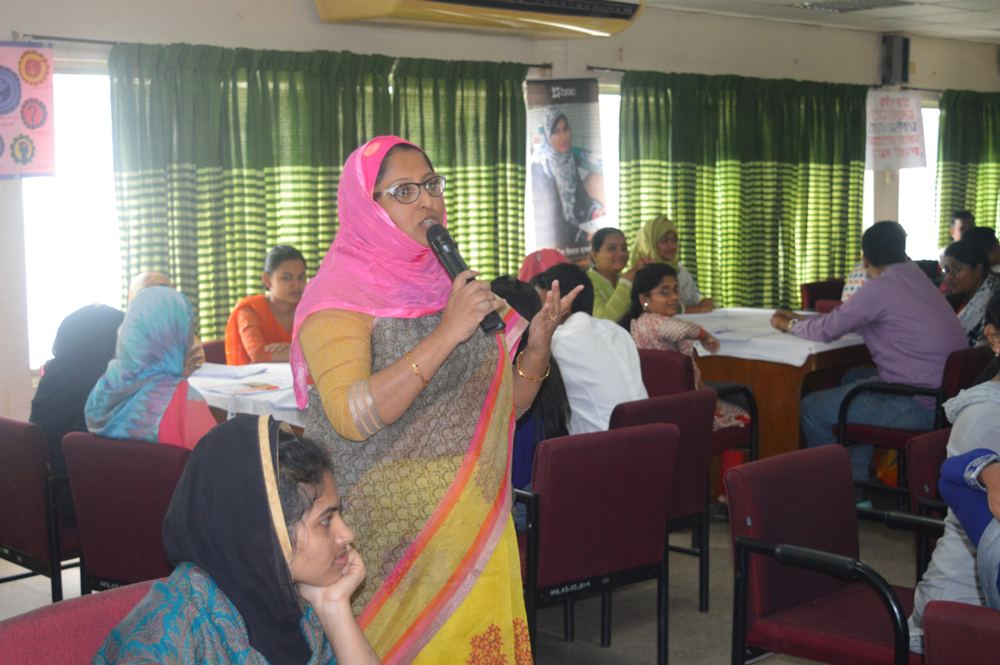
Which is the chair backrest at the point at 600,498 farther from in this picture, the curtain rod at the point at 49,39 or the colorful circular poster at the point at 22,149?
the curtain rod at the point at 49,39

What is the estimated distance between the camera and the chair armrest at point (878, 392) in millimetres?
4770

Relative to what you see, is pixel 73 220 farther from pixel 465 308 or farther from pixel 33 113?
pixel 465 308

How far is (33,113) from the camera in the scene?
17.2 feet

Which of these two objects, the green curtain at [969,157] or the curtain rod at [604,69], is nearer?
the curtain rod at [604,69]

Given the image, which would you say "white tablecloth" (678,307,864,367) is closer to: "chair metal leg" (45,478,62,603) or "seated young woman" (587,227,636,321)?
"seated young woman" (587,227,636,321)

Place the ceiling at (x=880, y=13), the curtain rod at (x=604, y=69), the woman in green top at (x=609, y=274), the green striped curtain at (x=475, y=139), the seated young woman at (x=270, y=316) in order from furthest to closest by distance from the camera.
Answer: the ceiling at (x=880, y=13), the curtain rod at (x=604, y=69), the green striped curtain at (x=475, y=139), the woman in green top at (x=609, y=274), the seated young woman at (x=270, y=316)

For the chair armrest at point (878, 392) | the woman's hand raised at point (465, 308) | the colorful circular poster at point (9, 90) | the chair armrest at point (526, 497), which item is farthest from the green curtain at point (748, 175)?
the woman's hand raised at point (465, 308)

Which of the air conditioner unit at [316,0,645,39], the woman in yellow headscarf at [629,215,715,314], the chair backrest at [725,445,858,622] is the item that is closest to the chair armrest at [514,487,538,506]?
the chair backrest at [725,445,858,622]

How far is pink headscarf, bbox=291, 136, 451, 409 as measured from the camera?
200 centimetres

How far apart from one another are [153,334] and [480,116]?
12.5 ft

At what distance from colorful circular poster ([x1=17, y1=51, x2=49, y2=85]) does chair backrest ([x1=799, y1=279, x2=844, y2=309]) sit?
16.0ft

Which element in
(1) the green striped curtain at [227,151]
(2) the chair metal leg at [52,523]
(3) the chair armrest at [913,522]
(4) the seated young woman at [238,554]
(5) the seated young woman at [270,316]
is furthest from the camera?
(1) the green striped curtain at [227,151]

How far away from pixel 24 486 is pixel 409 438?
1.83 m

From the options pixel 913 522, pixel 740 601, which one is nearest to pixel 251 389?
pixel 740 601
